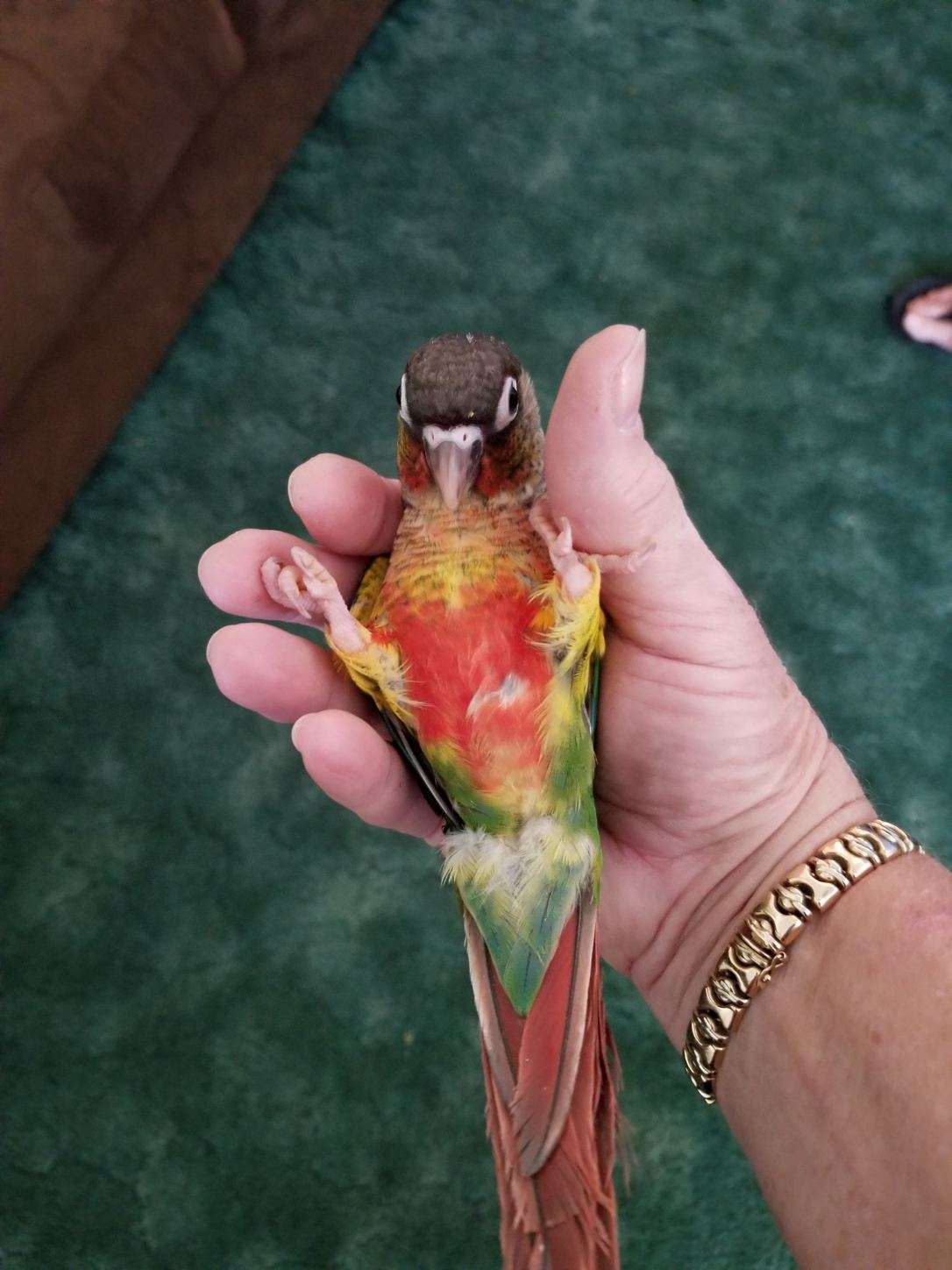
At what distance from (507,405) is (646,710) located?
1.51ft

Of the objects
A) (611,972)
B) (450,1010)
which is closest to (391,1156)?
(450,1010)

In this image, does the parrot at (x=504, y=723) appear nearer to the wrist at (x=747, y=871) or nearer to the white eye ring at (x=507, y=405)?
the white eye ring at (x=507, y=405)

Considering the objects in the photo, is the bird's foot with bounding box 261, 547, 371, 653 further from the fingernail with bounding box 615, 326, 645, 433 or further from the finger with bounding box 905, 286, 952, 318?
the finger with bounding box 905, 286, 952, 318

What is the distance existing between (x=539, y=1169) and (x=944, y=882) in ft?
2.01

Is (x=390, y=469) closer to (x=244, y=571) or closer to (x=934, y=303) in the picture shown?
(x=244, y=571)

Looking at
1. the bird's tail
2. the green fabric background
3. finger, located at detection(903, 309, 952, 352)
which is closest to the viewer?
the bird's tail

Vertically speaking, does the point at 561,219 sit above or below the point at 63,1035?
above

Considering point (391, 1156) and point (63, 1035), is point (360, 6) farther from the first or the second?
point (391, 1156)

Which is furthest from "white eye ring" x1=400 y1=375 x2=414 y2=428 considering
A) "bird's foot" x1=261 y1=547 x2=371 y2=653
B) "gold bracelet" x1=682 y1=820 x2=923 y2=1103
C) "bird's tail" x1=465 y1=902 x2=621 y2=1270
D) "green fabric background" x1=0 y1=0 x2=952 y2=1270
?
"green fabric background" x1=0 y1=0 x2=952 y2=1270

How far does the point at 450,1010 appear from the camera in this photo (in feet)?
6.23

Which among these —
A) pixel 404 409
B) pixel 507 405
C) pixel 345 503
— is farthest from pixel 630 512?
pixel 345 503

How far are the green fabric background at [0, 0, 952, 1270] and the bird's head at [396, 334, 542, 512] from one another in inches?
38.2

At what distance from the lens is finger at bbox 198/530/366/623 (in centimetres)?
141

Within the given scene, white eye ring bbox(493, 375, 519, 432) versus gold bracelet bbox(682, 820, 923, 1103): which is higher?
white eye ring bbox(493, 375, 519, 432)
